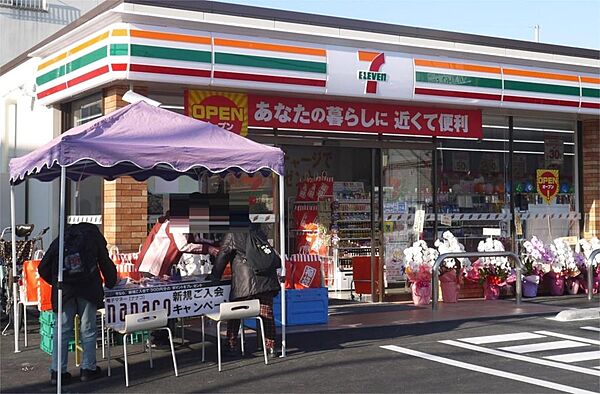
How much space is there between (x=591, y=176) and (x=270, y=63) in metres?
8.13

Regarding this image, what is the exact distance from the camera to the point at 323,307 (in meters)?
11.0

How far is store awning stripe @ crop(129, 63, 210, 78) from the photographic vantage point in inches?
418

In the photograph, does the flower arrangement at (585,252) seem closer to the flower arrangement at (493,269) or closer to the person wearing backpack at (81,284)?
the flower arrangement at (493,269)

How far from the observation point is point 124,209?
11398mm

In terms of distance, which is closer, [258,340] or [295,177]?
[258,340]

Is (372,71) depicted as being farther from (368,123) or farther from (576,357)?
(576,357)

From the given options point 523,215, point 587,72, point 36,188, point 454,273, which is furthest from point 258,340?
point 587,72

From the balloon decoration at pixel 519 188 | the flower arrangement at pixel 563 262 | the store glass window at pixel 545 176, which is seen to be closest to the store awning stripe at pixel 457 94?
the store glass window at pixel 545 176

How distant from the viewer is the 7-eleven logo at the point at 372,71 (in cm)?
1237

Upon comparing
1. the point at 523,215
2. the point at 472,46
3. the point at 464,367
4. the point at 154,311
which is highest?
the point at 472,46

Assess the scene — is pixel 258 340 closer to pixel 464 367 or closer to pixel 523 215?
pixel 464 367

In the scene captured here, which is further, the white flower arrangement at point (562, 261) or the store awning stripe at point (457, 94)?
the white flower arrangement at point (562, 261)

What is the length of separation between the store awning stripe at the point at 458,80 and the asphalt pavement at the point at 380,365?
169 inches

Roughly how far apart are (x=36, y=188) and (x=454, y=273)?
304 inches
